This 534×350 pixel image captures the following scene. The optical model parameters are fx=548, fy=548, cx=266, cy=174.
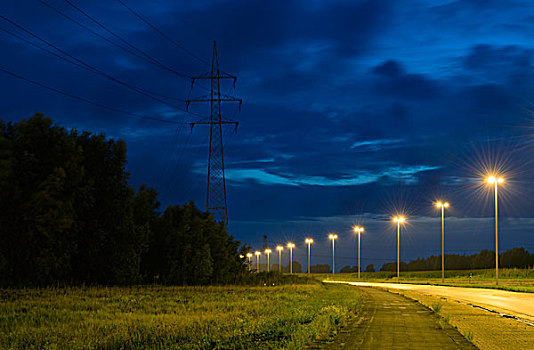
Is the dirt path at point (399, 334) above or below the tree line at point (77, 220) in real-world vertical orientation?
below

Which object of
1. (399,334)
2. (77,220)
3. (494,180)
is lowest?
(399,334)

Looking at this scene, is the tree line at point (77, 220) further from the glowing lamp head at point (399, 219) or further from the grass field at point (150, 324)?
the glowing lamp head at point (399, 219)

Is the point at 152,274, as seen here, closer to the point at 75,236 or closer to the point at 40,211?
the point at 75,236

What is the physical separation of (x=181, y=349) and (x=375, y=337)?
572 centimetres

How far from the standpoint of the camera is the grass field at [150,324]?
1412 cm

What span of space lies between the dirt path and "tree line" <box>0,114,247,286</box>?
2248 cm

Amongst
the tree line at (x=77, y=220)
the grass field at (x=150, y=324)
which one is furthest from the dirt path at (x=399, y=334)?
the tree line at (x=77, y=220)

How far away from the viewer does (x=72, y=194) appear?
123ft

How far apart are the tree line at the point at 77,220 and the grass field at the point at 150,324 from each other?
29.2 feet

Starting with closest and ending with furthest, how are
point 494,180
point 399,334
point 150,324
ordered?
point 399,334, point 150,324, point 494,180

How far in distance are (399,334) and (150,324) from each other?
7.93m

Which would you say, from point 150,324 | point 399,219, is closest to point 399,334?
point 150,324

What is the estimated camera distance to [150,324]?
17953 millimetres

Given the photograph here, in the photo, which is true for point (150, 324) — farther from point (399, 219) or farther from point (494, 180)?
point (399, 219)
